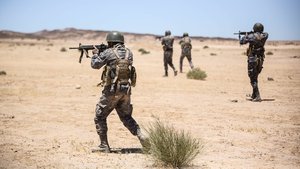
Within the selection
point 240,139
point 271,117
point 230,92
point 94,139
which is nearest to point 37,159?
point 94,139

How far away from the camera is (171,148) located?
20.0 ft

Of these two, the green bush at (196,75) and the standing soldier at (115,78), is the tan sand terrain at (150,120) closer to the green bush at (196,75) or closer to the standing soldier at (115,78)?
the standing soldier at (115,78)

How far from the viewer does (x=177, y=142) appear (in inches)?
239

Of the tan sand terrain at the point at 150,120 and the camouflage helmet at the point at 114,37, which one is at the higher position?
the camouflage helmet at the point at 114,37

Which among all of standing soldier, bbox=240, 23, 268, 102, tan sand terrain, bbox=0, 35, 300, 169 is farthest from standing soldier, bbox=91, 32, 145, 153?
standing soldier, bbox=240, 23, 268, 102

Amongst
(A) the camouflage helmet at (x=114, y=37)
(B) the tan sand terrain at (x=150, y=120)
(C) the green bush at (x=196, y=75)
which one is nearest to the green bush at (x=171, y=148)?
(B) the tan sand terrain at (x=150, y=120)

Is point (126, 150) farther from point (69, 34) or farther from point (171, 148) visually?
point (69, 34)

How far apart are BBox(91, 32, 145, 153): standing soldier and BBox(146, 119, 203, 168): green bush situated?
1.65 feet

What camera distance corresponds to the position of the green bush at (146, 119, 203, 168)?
6.06 m

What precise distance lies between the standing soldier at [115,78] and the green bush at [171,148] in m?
0.50

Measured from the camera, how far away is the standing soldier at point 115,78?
658cm

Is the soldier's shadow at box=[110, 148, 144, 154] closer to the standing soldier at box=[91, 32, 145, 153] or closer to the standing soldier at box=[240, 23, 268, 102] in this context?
the standing soldier at box=[91, 32, 145, 153]

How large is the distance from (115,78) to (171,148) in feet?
4.47

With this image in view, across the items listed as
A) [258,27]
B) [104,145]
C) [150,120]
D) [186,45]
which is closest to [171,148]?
[104,145]
